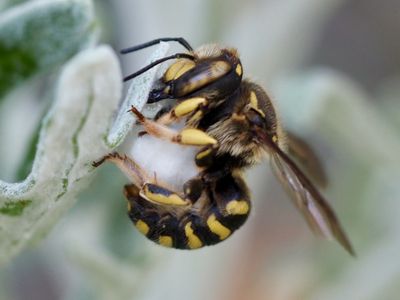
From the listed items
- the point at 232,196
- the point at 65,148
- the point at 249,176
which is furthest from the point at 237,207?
the point at 249,176

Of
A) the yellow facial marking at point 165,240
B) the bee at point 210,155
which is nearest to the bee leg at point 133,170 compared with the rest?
the bee at point 210,155

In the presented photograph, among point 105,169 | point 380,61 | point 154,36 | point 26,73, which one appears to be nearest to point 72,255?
point 105,169

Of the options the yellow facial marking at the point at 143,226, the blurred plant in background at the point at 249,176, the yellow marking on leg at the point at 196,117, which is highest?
the yellow marking on leg at the point at 196,117

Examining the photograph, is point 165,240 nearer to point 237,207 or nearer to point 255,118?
point 237,207

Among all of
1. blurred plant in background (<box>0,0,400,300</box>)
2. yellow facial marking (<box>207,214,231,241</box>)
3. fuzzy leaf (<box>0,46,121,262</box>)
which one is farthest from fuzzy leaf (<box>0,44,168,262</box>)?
yellow facial marking (<box>207,214,231,241</box>)

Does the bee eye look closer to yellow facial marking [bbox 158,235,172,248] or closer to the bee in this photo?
the bee

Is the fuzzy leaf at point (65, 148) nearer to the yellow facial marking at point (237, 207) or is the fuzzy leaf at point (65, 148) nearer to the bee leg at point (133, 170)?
the bee leg at point (133, 170)

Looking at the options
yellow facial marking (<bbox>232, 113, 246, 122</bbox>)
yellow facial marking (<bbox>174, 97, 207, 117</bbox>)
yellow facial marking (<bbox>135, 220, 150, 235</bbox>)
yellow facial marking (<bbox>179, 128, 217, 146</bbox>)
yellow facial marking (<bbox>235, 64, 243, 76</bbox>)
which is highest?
yellow facial marking (<bbox>235, 64, 243, 76</bbox>)
